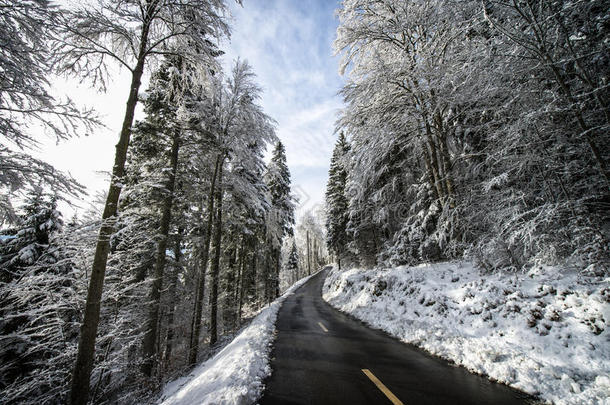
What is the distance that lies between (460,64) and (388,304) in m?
9.88

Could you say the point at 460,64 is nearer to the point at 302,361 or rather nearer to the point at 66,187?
the point at 302,361

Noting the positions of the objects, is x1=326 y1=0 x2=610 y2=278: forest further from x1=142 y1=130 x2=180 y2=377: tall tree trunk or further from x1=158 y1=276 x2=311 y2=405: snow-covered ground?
x1=142 y1=130 x2=180 y2=377: tall tree trunk

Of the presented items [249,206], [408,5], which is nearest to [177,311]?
[249,206]

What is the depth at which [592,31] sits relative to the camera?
17.9ft

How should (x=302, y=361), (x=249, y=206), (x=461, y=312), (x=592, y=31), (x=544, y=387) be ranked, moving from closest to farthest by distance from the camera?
(x=544, y=387) < (x=592, y=31) < (x=302, y=361) < (x=461, y=312) < (x=249, y=206)

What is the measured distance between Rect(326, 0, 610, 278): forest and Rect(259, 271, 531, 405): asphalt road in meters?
3.62

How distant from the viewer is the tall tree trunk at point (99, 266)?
13.9 feet

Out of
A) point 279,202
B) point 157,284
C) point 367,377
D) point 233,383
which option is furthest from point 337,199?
point 233,383

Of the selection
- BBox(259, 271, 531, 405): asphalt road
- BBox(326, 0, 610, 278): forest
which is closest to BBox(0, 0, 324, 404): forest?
BBox(259, 271, 531, 405): asphalt road

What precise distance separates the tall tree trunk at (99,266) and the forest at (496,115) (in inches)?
307

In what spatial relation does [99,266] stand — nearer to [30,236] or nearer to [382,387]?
[382,387]

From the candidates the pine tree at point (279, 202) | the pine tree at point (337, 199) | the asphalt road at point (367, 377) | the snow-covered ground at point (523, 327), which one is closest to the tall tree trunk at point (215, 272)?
the asphalt road at point (367, 377)

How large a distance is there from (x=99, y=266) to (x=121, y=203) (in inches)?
164

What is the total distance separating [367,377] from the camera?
15.8ft
